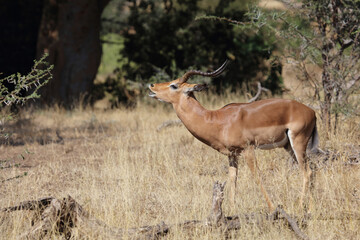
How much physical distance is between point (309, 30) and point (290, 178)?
2.95m

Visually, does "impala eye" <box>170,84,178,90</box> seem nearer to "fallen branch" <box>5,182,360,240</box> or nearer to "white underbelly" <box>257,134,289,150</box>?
"white underbelly" <box>257,134,289,150</box>

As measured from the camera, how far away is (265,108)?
223 inches

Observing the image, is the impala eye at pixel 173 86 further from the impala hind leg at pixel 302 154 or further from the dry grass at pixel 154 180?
the impala hind leg at pixel 302 154

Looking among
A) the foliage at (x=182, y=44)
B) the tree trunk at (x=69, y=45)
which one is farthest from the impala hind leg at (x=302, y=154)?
the foliage at (x=182, y=44)

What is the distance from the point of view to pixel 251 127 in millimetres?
5578

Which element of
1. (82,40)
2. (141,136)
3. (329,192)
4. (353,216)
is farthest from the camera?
(82,40)

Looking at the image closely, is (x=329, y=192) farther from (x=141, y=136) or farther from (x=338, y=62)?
(x=141, y=136)

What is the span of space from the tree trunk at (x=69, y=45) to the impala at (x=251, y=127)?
756 centimetres

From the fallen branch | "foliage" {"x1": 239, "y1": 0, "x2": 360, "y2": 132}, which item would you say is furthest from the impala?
"foliage" {"x1": 239, "y1": 0, "x2": 360, "y2": 132}

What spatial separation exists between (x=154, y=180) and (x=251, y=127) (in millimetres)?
1550

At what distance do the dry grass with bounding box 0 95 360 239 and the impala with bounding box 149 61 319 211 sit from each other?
0.36m

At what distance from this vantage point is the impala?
5.56 meters

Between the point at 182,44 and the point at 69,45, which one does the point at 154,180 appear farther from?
the point at 182,44

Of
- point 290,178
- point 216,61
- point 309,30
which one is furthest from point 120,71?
point 290,178
